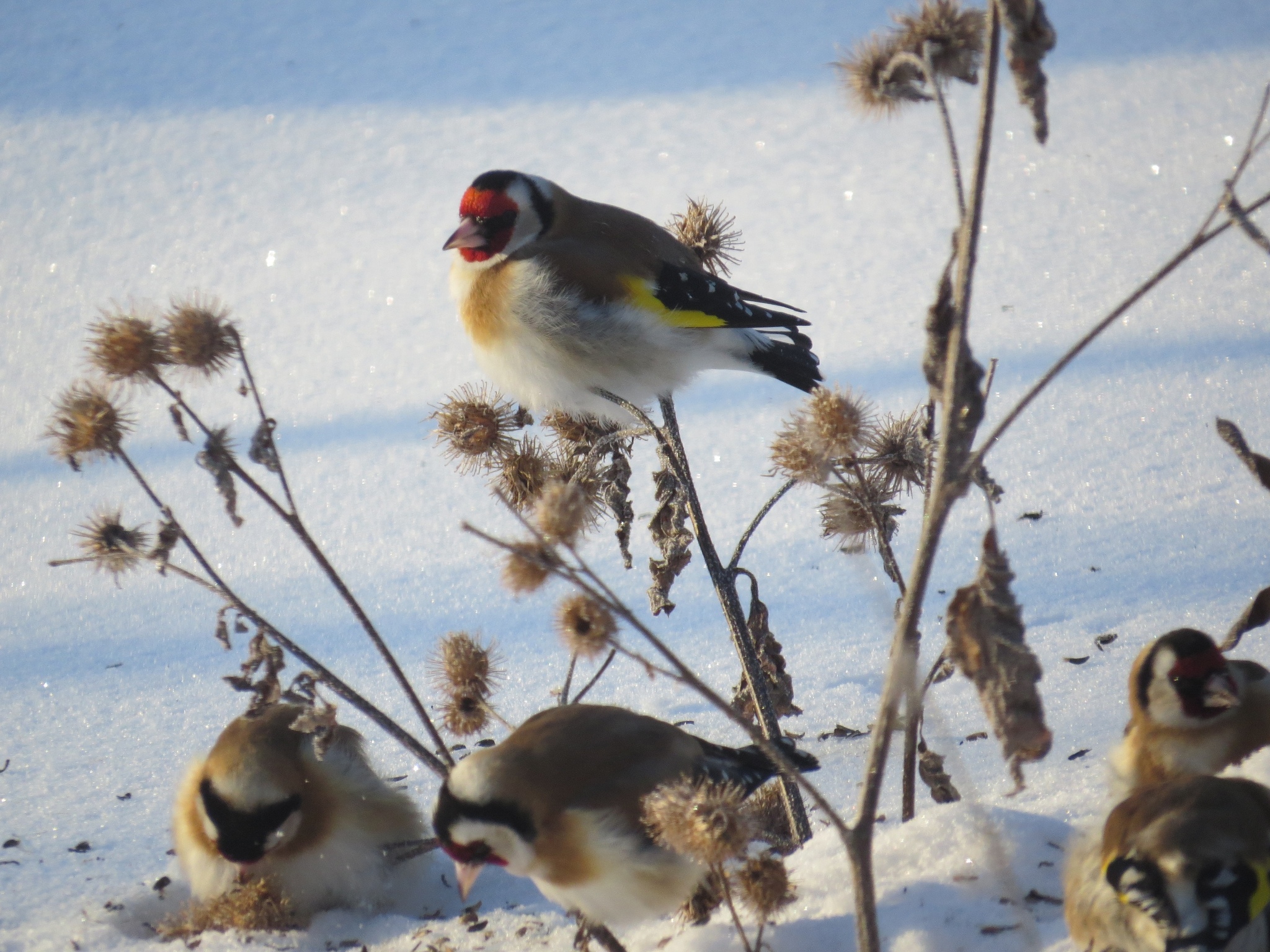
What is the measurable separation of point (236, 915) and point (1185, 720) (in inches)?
71.2

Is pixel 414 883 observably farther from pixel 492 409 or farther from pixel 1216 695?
pixel 1216 695

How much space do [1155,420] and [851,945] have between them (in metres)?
2.51

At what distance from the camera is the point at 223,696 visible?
10.3 ft

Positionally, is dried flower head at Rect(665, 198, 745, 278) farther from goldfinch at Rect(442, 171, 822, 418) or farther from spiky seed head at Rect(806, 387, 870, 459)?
spiky seed head at Rect(806, 387, 870, 459)

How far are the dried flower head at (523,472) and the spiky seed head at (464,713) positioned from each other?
1.17 ft

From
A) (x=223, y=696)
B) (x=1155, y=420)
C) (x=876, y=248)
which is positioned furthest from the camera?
(x=876, y=248)

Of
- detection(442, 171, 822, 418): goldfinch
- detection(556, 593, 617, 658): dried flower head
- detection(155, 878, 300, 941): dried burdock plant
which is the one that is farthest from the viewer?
detection(442, 171, 822, 418): goldfinch

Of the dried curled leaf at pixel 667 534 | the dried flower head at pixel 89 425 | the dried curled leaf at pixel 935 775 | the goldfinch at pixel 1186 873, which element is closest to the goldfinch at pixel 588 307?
the dried curled leaf at pixel 667 534

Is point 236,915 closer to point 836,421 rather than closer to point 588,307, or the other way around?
point 588,307

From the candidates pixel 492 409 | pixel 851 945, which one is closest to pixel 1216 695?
pixel 851 945

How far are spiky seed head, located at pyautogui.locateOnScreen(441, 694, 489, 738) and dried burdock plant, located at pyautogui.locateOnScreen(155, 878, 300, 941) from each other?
2.05ft

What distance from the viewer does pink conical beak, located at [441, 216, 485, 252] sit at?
8.42 feet

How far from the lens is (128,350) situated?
1915mm

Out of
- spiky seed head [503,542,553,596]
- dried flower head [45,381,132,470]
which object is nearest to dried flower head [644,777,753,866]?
spiky seed head [503,542,553,596]
